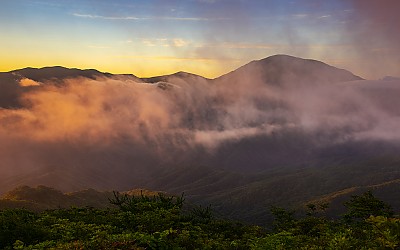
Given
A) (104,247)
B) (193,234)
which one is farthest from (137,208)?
(104,247)

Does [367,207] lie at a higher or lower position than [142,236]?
lower

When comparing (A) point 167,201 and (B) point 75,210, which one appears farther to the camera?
(A) point 167,201

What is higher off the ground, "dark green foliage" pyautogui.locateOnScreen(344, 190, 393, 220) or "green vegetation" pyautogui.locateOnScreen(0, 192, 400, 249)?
"green vegetation" pyautogui.locateOnScreen(0, 192, 400, 249)

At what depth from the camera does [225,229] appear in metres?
79.6

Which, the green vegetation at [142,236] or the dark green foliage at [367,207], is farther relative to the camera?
the dark green foliage at [367,207]

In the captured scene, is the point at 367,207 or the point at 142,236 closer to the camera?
the point at 142,236

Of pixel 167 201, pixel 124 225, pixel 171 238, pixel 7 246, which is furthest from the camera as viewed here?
pixel 167 201

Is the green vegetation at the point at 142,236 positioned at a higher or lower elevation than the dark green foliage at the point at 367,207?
higher

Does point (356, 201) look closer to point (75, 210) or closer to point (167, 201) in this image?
point (167, 201)

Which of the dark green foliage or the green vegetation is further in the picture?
the dark green foliage

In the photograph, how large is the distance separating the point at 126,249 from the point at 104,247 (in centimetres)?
179

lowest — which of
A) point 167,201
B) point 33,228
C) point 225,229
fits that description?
point 225,229

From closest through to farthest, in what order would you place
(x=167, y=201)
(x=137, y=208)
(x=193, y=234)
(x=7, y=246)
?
(x=7, y=246) < (x=193, y=234) < (x=137, y=208) < (x=167, y=201)

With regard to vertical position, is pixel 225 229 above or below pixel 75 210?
below
